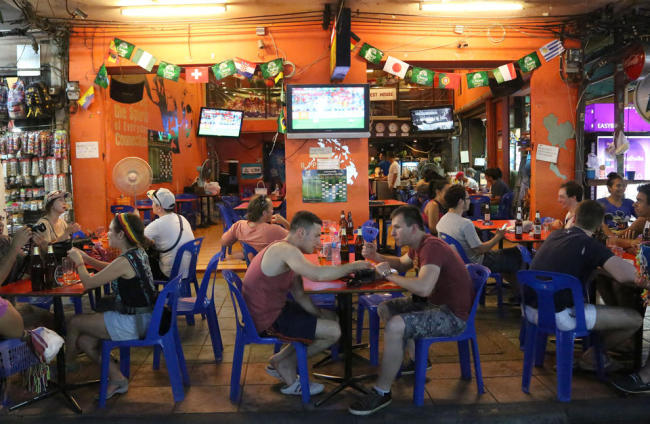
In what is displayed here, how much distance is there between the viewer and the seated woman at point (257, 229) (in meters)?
4.85

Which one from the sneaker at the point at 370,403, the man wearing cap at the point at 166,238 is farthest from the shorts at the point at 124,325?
the sneaker at the point at 370,403

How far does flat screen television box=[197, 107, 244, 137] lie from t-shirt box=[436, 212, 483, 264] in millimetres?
8457

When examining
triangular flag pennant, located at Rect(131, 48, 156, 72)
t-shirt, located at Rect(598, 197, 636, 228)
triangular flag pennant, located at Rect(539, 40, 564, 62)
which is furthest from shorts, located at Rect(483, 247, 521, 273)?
triangular flag pennant, located at Rect(131, 48, 156, 72)

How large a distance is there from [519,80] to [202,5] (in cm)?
514

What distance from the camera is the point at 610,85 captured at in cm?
835

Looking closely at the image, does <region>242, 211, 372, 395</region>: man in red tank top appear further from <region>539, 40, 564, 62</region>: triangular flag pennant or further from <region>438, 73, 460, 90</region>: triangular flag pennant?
<region>539, 40, 564, 62</region>: triangular flag pennant

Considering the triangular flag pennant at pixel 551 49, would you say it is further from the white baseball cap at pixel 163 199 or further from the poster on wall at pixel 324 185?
the white baseball cap at pixel 163 199

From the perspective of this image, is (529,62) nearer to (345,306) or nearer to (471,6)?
(471,6)

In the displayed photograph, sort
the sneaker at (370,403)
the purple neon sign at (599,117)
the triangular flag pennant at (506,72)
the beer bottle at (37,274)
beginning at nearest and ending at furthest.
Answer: the sneaker at (370,403)
the beer bottle at (37,274)
the triangular flag pennant at (506,72)
the purple neon sign at (599,117)

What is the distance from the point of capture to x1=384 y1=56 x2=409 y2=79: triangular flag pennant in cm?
700

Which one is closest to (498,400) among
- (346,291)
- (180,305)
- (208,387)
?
(346,291)

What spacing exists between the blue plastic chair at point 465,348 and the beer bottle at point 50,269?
247 cm

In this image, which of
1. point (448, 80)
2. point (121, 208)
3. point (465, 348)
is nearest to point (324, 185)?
point (448, 80)

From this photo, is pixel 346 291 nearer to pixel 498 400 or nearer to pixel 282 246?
pixel 282 246
